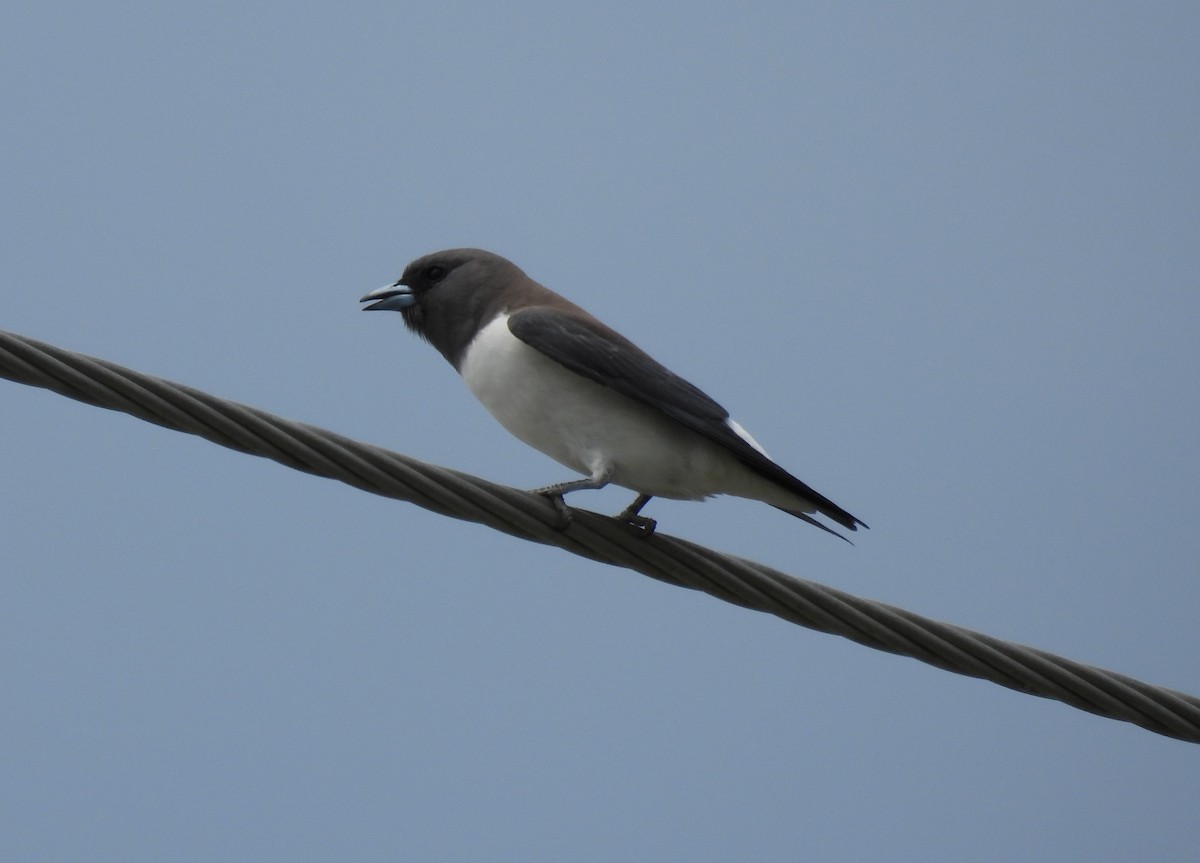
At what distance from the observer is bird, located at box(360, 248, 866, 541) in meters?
4.46

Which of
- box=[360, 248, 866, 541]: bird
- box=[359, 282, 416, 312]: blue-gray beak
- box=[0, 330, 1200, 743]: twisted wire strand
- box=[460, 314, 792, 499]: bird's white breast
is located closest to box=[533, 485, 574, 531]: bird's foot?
box=[0, 330, 1200, 743]: twisted wire strand

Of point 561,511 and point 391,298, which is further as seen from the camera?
point 391,298

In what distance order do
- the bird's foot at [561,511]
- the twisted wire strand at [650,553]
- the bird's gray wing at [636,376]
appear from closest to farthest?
the twisted wire strand at [650,553], the bird's foot at [561,511], the bird's gray wing at [636,376]

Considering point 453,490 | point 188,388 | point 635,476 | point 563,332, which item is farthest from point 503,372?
A: point 188,388

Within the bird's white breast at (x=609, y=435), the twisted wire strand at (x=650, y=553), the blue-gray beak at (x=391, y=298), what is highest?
the blue-gray beak at (x=391, y=298)

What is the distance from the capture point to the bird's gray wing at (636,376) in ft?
14.4

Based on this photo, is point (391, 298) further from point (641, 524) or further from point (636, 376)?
point (641, 524)

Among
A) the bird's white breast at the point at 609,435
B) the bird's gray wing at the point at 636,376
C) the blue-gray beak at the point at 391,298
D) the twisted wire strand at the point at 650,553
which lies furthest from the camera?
the blue-gray beak at the point at 391,298

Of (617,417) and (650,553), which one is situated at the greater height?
(617,417)

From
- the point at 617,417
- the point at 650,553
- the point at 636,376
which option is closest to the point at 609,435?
the point at 617,417

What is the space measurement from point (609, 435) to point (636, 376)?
193 mm

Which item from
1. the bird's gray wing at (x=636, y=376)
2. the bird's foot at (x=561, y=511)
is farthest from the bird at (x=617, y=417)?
the bird's foot at (x=561, y=511)

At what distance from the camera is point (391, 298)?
5332 millimetres

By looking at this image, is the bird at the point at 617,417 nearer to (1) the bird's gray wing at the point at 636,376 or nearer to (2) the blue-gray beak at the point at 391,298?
(1) the bird's gray wing at the point at 636,376
